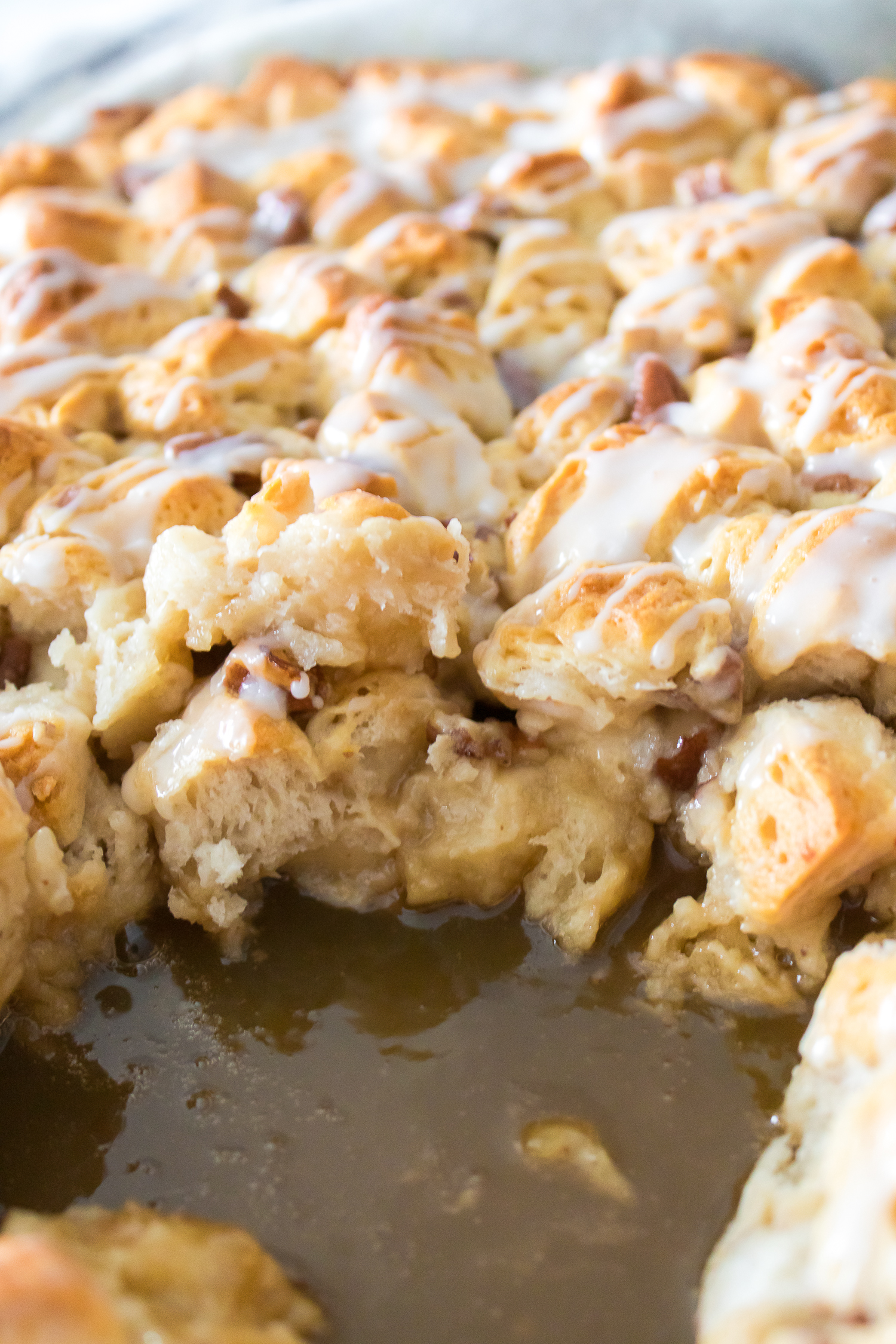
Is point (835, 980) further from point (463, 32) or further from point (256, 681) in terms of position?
point (463, 32)

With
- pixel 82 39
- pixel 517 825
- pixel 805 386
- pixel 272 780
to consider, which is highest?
pixel 82 39

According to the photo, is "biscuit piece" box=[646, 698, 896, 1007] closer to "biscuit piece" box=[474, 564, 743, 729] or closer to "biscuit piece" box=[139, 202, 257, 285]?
"biscuit piece" box=[474, 564, 743, 729]

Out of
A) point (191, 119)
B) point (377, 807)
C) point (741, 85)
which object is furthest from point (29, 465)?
point (741, 85)

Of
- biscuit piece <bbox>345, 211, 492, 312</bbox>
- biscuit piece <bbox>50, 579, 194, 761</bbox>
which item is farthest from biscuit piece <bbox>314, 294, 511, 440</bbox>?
biscuit piece <bbox>50, 579, 194, 761</bbox>

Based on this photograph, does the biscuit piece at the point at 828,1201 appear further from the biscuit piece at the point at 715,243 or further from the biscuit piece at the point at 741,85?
the biscuit piece at the point at 741,85

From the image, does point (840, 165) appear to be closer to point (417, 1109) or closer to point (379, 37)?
point (379, 37)

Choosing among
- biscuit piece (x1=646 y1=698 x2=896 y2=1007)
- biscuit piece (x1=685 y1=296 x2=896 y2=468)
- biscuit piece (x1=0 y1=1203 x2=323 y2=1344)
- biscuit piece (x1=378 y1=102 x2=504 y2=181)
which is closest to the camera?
biscuit piece (x1=0 y1=1203 x2=323 y2=1344)
